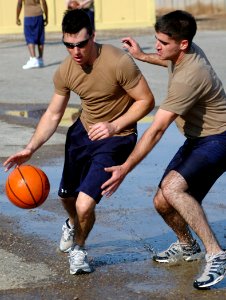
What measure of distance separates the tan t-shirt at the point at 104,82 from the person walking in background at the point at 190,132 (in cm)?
35

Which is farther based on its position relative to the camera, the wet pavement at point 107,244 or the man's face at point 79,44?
the man's face at point 79,44

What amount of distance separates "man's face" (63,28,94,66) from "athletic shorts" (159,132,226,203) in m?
0.98

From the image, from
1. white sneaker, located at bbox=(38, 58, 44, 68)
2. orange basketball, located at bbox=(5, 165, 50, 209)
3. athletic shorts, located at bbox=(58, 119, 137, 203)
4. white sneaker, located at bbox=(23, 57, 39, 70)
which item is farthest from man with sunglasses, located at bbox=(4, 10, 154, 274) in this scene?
white sneaker, located at bbox=(38, 58, 44, 68)

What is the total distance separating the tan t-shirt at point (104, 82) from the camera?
270 inches

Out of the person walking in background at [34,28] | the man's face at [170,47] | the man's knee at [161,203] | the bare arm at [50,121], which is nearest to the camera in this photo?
the man's face at [170,47]

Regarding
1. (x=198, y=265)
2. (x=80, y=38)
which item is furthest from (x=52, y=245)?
(x=80, y=38)

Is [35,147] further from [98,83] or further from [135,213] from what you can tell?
[135,213]

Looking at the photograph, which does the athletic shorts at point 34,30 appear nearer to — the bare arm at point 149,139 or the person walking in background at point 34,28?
the person walking in background at point 34,28

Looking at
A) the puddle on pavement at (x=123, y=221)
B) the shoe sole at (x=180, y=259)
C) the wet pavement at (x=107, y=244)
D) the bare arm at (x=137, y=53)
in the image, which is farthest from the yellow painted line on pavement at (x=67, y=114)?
the shoe sole at (x=180, y=259)

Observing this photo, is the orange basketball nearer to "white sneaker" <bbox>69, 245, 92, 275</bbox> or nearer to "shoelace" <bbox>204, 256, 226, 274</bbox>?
"white sneaker" <bbox>69, 245, 92, 275</bbox>

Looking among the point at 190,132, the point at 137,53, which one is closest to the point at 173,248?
the point at 190,132

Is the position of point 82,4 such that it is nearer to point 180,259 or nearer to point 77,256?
point 180,259

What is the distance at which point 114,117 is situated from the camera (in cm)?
703

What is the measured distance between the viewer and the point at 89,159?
702cm
